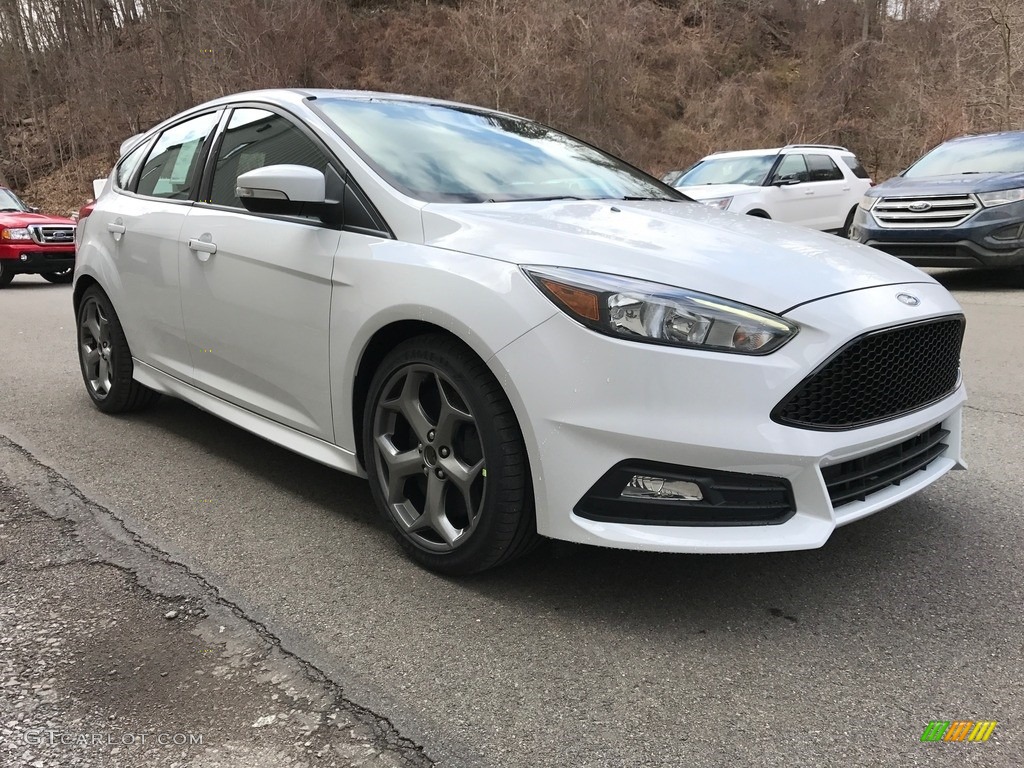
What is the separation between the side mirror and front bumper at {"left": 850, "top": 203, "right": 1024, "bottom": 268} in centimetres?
754

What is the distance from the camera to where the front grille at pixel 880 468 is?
90.8 inches

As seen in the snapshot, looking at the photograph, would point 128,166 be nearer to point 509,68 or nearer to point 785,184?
point 785,184

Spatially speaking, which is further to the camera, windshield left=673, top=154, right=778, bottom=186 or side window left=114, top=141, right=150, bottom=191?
windshield left=673, top=154, right=778, bottom=186

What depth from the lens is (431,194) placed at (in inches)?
111

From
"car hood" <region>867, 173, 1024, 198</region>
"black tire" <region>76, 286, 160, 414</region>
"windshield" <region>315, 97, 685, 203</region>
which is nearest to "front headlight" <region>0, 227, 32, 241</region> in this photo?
"black tire" <region>76, 286, 160, 414</region>

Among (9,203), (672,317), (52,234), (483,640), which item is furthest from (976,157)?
(9,203)

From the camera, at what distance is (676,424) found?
217 cm

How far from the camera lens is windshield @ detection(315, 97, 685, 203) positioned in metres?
2.96

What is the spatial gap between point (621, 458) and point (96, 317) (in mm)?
3677

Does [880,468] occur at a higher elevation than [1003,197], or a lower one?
higher

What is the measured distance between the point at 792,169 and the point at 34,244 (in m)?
11.7

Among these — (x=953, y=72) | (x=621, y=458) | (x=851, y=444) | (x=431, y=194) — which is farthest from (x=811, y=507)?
(x=953, y=72)

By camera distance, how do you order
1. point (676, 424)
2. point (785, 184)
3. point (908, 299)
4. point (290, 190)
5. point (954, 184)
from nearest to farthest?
point (676, 424), point (908, 299), point (290, 190), point (954, 184), point (785, 184)

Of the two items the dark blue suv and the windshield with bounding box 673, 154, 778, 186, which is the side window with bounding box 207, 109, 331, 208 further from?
the windshield with bounding box 673, 154, 778, 186
